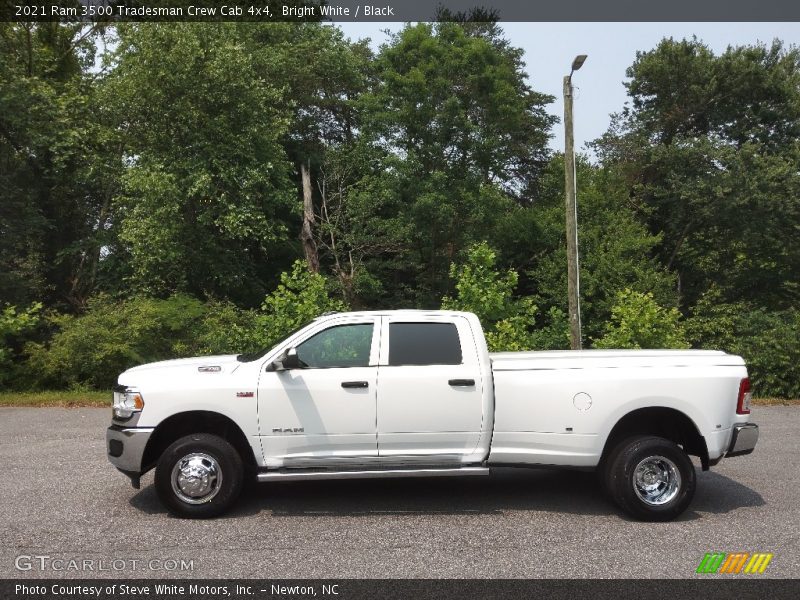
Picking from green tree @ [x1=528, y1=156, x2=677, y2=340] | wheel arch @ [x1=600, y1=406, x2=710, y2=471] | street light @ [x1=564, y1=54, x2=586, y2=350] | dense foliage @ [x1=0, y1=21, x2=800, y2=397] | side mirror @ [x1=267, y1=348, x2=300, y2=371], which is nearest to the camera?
side mirror @ [x1=267, y1=348, x2=300, y2=371]

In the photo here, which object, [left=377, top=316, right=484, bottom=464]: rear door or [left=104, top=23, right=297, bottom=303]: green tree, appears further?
[left=104, top=23, right=297, bottom=303]: green tree

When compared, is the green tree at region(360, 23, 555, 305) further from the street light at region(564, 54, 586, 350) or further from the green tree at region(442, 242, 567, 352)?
the street light at region(564, 54, 586, 350)

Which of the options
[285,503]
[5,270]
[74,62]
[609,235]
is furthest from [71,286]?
[285,503]

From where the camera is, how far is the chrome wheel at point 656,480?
6.85 metres

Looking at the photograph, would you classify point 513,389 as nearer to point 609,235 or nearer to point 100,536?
point 100,536

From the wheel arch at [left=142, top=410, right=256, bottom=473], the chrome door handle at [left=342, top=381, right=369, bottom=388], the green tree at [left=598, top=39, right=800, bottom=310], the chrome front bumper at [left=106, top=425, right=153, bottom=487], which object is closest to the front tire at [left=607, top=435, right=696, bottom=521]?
the chrome door handle at [left=342, top=381, right=369, bottom=388]

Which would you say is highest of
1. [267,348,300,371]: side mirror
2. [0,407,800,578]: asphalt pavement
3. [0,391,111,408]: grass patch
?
[267,348,300,371]: side mirror

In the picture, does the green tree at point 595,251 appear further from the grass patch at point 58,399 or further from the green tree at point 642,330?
the grass patch at point 58,399

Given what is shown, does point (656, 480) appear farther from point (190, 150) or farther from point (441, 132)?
point (441, 132)

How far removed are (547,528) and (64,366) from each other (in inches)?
639

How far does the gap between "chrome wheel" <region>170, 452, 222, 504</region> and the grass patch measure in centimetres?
1053

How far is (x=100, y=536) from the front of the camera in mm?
A: 6309

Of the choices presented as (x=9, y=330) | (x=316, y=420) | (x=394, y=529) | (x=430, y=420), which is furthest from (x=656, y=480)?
(x=9, y=330)

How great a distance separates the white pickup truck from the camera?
6.87 meters
